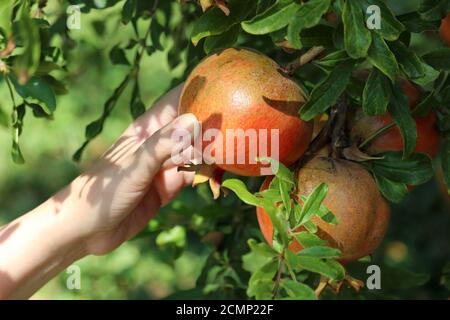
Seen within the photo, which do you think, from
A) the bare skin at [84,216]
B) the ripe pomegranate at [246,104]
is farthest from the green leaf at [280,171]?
the bare skin at [84,216]

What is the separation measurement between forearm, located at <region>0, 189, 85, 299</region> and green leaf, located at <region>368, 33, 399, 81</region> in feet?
1.85

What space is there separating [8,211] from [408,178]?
1.88 m

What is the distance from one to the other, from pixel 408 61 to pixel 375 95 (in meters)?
0.05

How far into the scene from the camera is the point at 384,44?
0.76 metres

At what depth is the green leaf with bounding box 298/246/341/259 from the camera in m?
0.72

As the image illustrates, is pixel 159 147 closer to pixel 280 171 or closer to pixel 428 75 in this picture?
pixel 280 171

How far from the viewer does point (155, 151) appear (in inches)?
40.3

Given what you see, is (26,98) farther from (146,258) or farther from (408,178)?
(146,258)

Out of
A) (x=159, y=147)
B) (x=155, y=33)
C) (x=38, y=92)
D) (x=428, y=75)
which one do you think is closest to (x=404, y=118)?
(x=428, y=75)

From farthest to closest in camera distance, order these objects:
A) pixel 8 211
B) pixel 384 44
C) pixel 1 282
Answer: pixel 8 211 → pixel 1 282 → pixel 384 44

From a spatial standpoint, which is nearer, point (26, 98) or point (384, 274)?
point (26, 98)

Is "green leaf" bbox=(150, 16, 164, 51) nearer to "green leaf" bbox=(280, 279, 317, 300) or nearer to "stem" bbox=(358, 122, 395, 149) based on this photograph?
"stem" bbox=(358, 122, 395, 149)

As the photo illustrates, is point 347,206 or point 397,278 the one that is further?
point 397,278
